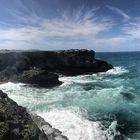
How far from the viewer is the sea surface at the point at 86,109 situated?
776 inches

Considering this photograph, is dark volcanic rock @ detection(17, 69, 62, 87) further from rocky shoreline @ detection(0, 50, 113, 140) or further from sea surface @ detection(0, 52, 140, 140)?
sea surface @ detection(0, 52, 140, 140)

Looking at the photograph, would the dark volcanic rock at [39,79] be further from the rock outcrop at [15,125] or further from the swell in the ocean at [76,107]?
the rock outcrop at [15,125]

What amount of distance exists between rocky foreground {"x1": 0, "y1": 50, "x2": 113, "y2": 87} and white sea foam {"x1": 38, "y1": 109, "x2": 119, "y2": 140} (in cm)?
1772

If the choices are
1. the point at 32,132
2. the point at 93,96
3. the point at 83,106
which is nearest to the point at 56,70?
the point at 93,96

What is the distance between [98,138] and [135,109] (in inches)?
399

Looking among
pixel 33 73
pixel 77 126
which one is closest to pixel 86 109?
pixel 77 126

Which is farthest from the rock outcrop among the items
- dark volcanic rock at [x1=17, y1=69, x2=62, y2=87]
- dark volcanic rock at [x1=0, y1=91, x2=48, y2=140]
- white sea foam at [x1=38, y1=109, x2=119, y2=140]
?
dark volcanic rock at [x1=17, y1=69, x2=62, y2=87]

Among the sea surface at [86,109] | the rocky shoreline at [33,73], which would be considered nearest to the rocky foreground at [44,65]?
the rocky shoreline at [33,73]

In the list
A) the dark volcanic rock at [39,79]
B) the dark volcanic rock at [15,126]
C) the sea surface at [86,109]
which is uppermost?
the dark volcanic rock at [15,126]

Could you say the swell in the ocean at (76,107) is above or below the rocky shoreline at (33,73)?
below

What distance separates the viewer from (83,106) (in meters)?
27.0

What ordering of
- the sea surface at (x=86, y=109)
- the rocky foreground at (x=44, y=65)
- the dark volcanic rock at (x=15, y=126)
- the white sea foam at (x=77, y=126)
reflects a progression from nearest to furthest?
1. the dark volcanic rock at (x=15, y=126)
2. the white sea foam at (x=77, y=126)
3. the sea surface at (x=86, y=109)
4. the rocky foreground at (x=44, y=65)

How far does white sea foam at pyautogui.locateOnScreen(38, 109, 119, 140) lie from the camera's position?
1862 centimetres

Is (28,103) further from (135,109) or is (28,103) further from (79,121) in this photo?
(135,109)
